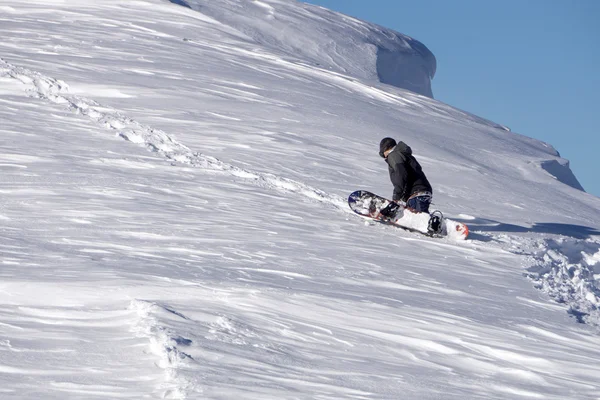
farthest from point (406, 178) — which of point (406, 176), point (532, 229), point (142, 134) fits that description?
point (142, 134)

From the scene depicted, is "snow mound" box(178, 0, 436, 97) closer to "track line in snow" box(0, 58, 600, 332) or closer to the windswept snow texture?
the windswept snow texture

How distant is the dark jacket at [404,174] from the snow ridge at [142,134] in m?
0.89

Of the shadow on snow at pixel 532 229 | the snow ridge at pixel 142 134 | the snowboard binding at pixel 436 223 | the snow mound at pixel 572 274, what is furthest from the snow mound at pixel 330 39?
the snowboard binding at pixel 436 223

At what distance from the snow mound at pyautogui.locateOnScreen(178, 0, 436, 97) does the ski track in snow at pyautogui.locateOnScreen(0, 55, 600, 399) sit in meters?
13.9

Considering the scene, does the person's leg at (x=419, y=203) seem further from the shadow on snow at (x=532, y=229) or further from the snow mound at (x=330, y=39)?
the snow mound at (x=330, y=39)

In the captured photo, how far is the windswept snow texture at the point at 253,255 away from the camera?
3.62m

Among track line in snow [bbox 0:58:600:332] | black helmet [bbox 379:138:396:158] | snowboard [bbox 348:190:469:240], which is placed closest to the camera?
track line in snow [bbox 0:58:600:332]

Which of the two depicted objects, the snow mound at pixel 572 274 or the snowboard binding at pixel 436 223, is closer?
the snow mound at pixel 572 274

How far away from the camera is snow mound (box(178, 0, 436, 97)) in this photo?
30125mm

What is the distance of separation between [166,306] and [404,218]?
182 inches

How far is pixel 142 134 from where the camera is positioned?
1146 cm

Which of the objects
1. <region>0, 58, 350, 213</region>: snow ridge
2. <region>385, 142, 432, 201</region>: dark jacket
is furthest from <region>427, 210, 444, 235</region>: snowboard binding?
<region>0, 58, 350, 213</region>: snow ridge

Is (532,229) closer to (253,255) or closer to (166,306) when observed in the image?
(253,255)

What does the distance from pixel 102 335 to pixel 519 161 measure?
49.2 feet
